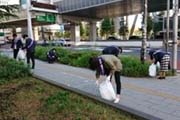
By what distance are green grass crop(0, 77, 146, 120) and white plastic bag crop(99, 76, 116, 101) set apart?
0.34 meters

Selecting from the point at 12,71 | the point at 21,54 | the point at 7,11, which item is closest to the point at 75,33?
the point at 21,54

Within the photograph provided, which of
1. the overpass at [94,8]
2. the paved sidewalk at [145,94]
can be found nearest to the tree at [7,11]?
the paved sidewalk at [145,94]

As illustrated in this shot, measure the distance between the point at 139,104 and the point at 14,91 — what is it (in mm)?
3162

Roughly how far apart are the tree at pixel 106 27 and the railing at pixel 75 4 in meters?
27.7

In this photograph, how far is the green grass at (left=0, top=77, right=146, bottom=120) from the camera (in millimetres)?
5375

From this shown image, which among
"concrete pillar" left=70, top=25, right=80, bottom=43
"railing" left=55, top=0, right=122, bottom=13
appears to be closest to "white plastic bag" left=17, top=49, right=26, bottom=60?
"railing" left=55, top=0, right=122, bottom=13

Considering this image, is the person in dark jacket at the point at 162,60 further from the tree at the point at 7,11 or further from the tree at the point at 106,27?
the tree at the point at 106,27

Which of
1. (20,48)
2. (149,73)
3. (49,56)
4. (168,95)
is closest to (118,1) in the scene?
(49,56)

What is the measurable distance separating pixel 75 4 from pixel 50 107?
36.3 m

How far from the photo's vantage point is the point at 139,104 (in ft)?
21.9

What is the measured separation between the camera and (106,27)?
7212 cm

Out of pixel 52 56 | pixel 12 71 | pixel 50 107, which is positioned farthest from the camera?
pixel 52 56

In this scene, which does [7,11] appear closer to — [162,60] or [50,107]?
[50,107]

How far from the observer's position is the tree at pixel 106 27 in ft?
236
